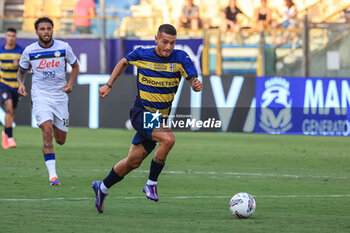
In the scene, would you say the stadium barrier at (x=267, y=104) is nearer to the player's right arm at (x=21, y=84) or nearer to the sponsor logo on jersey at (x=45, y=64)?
the player's right arm at (x=21, y=84)

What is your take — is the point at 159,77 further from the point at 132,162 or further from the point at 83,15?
the point at 83,15

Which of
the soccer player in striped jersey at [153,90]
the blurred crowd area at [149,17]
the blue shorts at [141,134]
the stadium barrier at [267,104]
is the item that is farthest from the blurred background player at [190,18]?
the blue shorts at [141,134]

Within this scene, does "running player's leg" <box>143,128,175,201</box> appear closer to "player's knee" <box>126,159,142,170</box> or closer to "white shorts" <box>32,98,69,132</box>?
"player's knee" <box>126,159,142,170</box>

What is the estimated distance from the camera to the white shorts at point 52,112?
10.9 meters

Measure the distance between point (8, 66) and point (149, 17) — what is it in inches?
320

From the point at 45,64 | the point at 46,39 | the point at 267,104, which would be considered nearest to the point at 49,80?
the point at 45,64

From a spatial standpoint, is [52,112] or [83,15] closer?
[52,112]

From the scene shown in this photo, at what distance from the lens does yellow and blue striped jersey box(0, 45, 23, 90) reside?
16422 mm

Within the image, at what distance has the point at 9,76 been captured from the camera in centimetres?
1645

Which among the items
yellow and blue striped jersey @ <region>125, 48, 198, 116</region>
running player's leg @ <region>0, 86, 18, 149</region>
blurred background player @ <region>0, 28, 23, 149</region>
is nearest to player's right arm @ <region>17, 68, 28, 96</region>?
yellow and blue striped jersey @ <region>125, 48, 198, 116</region>

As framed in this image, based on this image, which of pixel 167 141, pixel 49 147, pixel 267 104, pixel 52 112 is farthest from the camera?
pixel 267 104

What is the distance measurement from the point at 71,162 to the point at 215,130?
831 centimetres

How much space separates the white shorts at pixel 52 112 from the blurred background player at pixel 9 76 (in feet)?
16.9

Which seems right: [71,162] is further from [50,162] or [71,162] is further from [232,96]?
[232,96]
